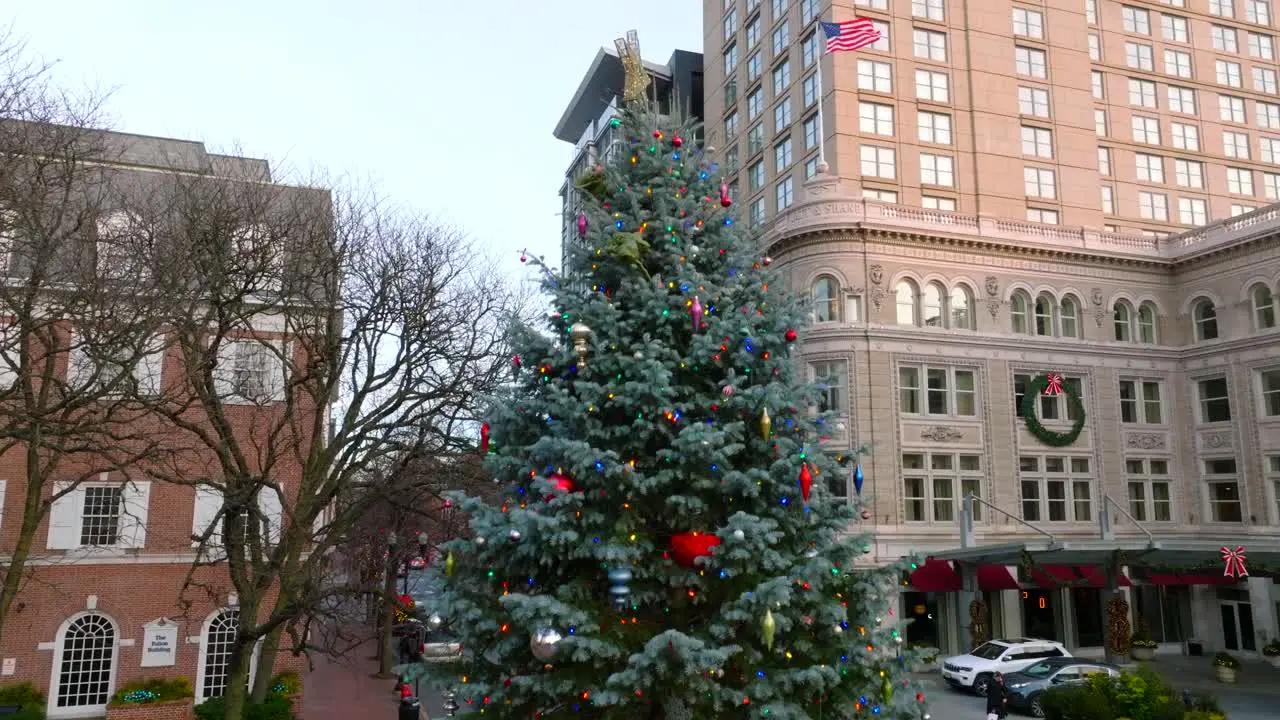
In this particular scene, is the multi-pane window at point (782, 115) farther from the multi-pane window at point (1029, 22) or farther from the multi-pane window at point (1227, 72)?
the multi-pane window at point (1227, 72)

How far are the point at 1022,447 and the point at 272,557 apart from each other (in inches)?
1131

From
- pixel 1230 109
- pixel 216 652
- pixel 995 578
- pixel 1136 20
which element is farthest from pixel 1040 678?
pixel 1230 109

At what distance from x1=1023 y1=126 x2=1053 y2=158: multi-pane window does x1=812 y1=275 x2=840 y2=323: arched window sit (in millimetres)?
13496

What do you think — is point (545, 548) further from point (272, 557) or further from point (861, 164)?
point (861, 164)

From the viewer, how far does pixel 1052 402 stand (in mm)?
36656

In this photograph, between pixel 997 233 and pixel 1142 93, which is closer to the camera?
pixel 997 233

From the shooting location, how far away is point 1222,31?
152 feet

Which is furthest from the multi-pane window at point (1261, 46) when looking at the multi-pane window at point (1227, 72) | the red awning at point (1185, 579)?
the red awning at point (1185, 579)

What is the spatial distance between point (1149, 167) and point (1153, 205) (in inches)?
75.4

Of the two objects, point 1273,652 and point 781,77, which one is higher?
point 781,77

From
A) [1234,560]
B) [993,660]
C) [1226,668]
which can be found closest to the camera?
[993,660]

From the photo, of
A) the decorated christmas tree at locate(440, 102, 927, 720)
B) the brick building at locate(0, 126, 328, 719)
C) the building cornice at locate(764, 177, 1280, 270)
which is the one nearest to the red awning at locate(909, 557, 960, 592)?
the building cornice at locate(764, 177, 1280, 270)

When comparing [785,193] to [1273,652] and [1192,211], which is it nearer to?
[1192,211]

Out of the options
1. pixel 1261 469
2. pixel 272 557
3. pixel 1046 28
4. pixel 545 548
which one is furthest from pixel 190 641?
pixel 1046 28
